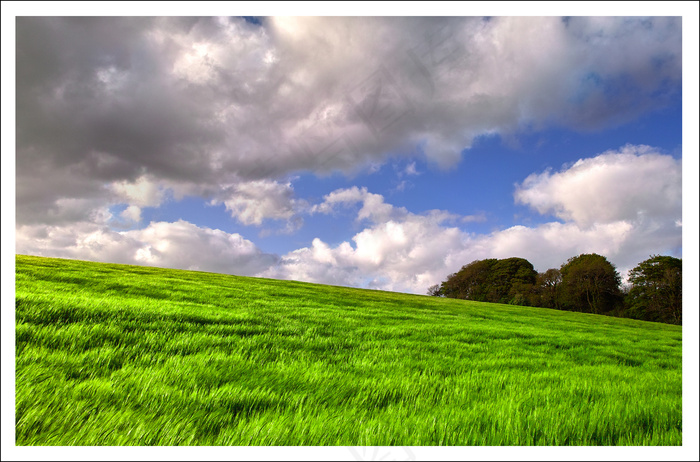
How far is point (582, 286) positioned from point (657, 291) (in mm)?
7522

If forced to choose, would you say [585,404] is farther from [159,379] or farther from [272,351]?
[159,379]

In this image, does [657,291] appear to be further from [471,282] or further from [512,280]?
[471,282]

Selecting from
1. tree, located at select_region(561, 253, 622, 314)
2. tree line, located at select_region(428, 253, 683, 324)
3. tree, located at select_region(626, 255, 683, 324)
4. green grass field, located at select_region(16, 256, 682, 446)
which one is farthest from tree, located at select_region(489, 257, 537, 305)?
green grass field, located at select_region(16, 256, 682, 446)

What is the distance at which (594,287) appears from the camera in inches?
1597

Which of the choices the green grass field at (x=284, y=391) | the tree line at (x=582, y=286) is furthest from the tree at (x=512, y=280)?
the green grass field at (x=284, y=391)

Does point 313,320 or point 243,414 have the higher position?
point 243,414

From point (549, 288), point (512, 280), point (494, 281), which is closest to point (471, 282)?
point (494, 281)

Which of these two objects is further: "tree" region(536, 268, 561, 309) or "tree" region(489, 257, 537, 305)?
"tree" region(489, 257, 537, 305)

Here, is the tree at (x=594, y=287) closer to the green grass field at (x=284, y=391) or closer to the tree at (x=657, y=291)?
the tree at (x=657, y=291)

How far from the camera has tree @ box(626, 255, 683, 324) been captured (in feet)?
107

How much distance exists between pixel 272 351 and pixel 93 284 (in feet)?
27.3

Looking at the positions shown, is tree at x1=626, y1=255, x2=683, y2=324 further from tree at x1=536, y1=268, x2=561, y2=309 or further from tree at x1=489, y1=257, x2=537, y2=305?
tree at x1=489, y1=257, x2=537, y2=305

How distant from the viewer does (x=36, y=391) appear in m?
2.38

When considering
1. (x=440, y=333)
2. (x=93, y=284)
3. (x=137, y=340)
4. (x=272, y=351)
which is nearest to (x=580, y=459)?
(x=272, y=351)
